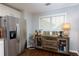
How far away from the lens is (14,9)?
5.39ft

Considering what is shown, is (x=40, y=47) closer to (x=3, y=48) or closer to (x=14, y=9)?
(x=3, y=48)

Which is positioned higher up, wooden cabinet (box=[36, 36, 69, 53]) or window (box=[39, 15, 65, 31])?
window (box=[39, 15, 65, 31])

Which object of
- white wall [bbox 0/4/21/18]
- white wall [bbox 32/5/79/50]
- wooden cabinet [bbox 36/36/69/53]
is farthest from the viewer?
wooden cabinet [bbox 36/36/69/53]

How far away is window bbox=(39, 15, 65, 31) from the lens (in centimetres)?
183

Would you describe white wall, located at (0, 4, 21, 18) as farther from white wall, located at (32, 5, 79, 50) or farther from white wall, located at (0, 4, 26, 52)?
white wall, located at (32, 5, 79, 50)

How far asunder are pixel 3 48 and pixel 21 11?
83 centimetres

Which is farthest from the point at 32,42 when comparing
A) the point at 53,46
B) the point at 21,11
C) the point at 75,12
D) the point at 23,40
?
the point at 75,12

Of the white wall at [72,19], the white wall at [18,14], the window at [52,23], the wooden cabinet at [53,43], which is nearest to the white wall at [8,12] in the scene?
the white wall at [18,14]

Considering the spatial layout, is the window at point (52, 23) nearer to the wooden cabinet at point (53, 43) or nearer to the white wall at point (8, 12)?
the wooden cabinet at point (53, 43)

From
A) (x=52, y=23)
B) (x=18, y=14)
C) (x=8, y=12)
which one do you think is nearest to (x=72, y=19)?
(x=52, y=23)

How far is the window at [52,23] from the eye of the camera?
1830 millimetres

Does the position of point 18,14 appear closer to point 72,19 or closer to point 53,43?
point 53,43

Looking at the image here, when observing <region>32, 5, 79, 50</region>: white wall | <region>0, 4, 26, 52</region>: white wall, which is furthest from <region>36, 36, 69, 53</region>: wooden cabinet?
<region>0, 4, 26, 52</region>: white wall

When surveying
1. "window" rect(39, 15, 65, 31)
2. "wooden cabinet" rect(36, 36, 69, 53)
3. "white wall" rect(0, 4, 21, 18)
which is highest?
"white wall" rect(0, 4, 21, 18)
